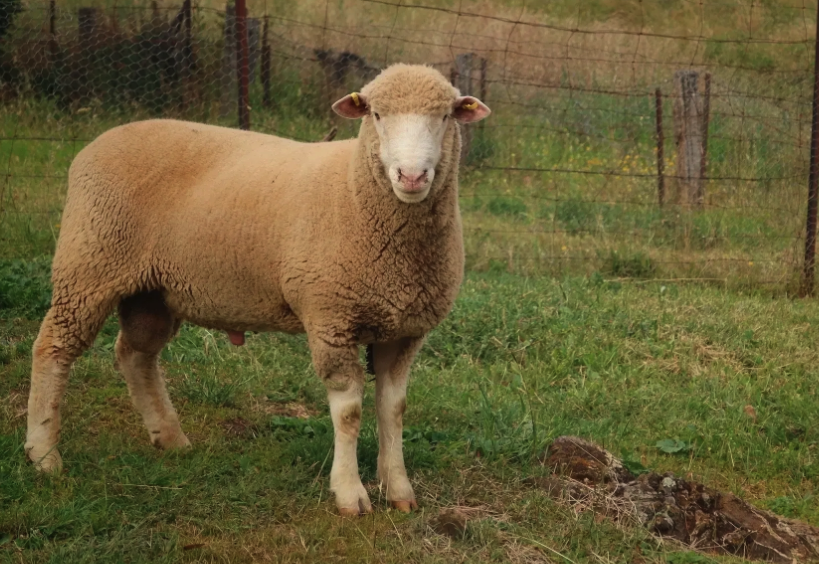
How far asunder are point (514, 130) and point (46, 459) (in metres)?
7.52

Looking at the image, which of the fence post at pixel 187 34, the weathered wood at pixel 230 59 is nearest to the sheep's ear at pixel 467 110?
the weathered wood at pixel 230 59

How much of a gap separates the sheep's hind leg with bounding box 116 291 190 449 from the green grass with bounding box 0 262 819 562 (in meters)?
0.11

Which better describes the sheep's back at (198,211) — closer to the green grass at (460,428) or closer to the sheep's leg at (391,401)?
the sheep's leg at (391,401)

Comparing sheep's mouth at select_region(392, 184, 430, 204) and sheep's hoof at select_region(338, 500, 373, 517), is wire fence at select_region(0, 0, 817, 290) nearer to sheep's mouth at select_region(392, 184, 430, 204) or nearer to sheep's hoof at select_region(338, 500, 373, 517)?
sheep's mouth at select_region(392, 184, 430, 204)

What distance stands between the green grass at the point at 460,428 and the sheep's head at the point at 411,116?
49.4 inches

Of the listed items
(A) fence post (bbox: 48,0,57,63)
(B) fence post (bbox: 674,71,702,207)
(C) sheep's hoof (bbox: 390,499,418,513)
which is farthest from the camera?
(B) fence post (bbox: 674,71,702,207)

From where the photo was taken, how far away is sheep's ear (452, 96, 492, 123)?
394 centimetres

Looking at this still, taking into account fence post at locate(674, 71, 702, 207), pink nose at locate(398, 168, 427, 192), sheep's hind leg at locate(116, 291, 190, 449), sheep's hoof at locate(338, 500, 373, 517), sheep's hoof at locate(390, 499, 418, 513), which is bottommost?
sheep's hoof at locate(390, 499, 418, 513)

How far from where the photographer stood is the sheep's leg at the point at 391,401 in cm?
413

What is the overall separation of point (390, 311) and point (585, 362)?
2.22 meters

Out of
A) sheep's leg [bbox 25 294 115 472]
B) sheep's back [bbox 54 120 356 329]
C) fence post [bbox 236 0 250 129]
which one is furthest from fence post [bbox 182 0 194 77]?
sheep's leg [bbox 25 294 115 472]

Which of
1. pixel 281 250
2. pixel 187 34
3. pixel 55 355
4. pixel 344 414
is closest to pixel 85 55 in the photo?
pixel 187 34

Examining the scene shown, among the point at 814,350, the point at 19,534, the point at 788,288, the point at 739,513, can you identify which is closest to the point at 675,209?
the point at 788,288

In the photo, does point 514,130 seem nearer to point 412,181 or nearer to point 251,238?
point 251,238
